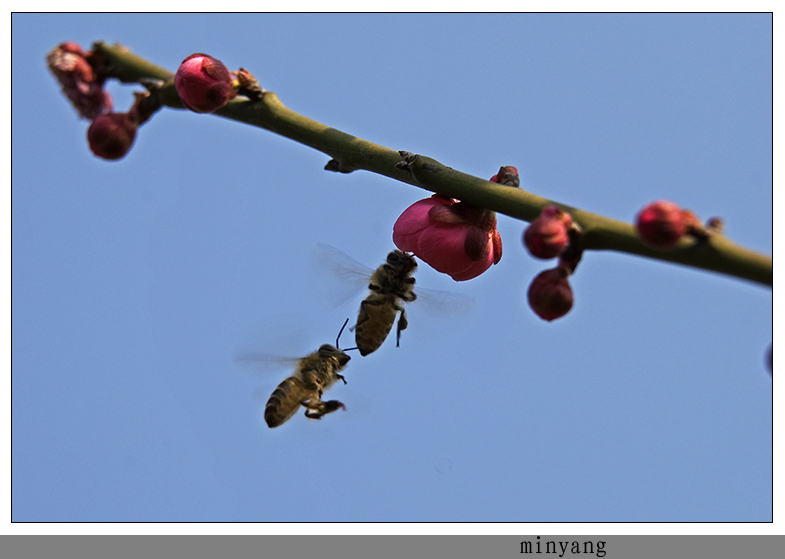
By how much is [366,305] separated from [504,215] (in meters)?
1.25

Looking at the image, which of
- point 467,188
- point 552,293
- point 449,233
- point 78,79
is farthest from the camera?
point 78,79

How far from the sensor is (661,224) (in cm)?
203

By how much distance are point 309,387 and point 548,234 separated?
6.38 feet

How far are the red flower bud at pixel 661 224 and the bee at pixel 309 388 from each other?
6.48ft

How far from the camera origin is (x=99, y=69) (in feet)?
14.3

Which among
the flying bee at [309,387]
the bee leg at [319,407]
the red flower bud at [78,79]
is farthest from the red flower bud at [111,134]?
the bee leg at [319,407]

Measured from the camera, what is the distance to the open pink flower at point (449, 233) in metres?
2.85

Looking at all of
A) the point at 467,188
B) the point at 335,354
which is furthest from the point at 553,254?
the point at 335,354

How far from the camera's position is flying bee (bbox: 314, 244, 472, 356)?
11.8 ft

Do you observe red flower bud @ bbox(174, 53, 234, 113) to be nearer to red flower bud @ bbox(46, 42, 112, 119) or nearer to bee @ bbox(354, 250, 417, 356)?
bee @ bbox(354, 250, 417, 356)

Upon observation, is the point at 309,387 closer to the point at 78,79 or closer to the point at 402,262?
the point at 402,262

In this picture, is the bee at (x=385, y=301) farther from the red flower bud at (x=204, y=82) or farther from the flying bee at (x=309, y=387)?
the red flower bud at (x=204, y=82)

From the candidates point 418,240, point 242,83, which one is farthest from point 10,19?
point 418,240

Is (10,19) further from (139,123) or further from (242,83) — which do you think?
(242,83)
